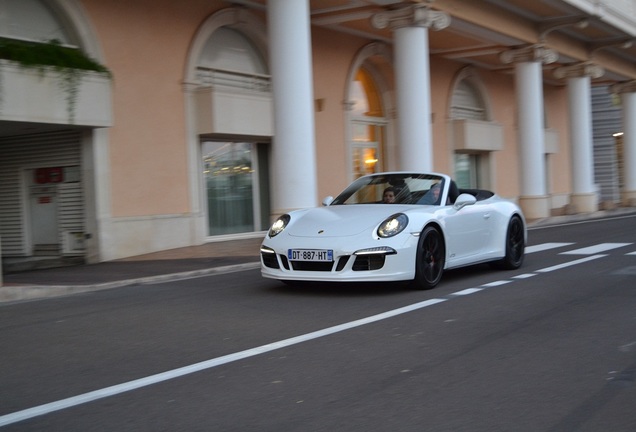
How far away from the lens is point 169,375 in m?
5.10

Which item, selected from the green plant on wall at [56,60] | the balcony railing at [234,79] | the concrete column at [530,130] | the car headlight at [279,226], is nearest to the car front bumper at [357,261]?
the car headlight at [279,226]

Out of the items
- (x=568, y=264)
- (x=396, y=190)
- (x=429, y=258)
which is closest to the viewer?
(x=429, y=258)

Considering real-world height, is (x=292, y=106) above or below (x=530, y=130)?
below

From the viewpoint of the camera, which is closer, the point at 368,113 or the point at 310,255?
the point at 310,255

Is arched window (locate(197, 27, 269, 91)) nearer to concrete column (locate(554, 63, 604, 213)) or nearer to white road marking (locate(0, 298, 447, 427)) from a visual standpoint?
white road marking (locate(0, 298, 447, 427))

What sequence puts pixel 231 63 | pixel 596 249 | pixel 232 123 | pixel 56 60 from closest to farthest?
pixel 596 249 → pixel 56 60 → pixel 232 123 → pixel 231 63

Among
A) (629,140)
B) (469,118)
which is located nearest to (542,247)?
(469,118)

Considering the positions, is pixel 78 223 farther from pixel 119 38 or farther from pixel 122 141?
pixel 119 38

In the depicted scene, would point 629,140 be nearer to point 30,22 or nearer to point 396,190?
point 30,22

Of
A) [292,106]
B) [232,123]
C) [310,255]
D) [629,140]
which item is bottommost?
[310,255]

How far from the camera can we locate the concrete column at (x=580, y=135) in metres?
31.4

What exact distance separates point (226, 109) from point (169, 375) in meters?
13.2

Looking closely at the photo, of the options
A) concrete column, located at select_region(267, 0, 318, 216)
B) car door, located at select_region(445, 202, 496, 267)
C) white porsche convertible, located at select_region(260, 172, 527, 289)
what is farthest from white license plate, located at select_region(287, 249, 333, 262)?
concrete column, located at select_region(267, 0, 318, 216)

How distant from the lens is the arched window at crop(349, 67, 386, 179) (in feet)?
79.7
